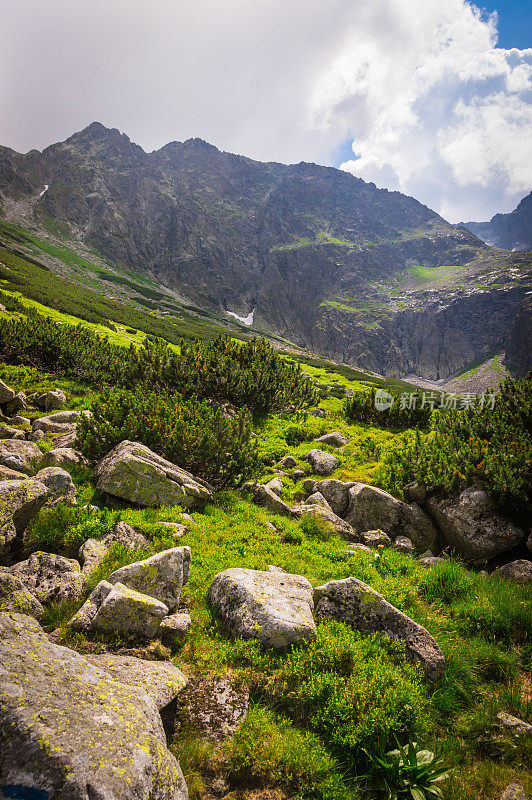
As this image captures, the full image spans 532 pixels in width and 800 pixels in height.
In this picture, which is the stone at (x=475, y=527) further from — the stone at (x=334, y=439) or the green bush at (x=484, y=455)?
the stone at (x=334, y=439)

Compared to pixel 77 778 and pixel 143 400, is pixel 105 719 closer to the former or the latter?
pixel 77 778

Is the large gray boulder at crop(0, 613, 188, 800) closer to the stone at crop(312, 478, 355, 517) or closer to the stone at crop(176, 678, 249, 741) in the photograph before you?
the stone at crop(176, 678, 249, 741)

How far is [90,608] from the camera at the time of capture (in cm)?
490

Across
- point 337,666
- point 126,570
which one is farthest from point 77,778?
point 337,666

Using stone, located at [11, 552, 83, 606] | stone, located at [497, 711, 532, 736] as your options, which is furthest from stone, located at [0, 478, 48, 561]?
stone, located at [497, 711, 532, 736]

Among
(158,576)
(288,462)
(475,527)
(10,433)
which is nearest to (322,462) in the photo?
(288,462)

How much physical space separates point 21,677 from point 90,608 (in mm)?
1996

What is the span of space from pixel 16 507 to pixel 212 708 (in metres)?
4.58

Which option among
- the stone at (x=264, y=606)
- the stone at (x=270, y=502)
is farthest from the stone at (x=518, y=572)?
the stone at (x=270, y=502)

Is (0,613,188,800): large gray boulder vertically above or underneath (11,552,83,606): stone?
above

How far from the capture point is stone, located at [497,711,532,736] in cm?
456

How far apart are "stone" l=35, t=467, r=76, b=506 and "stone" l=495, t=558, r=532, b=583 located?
10482mm

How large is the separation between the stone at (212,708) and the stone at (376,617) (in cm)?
212

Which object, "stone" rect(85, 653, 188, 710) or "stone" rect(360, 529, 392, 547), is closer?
"stone" rect(85, 653, 188, 710)
